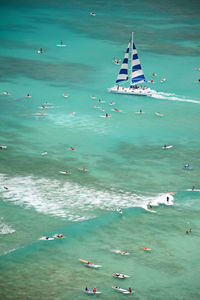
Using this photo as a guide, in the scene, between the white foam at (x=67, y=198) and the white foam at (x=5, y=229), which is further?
the white foam at (x=67, y=198)

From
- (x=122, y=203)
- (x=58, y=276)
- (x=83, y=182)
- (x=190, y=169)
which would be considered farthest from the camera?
(x=190, y=169)

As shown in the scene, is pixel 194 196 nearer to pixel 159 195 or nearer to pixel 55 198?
pixel 159 195

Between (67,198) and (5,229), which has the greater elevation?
(67,198)

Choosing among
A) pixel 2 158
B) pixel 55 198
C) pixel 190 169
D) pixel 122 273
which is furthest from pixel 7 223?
pixel 190 169

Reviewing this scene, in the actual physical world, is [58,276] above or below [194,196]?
below

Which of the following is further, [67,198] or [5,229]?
[67,198]

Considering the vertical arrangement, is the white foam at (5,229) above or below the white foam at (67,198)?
below

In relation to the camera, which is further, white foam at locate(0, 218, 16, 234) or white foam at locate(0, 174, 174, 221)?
white foam at locate(0, 174, 174, 221)

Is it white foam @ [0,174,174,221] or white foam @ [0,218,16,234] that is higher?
white foam @ [0,174,174,221]
